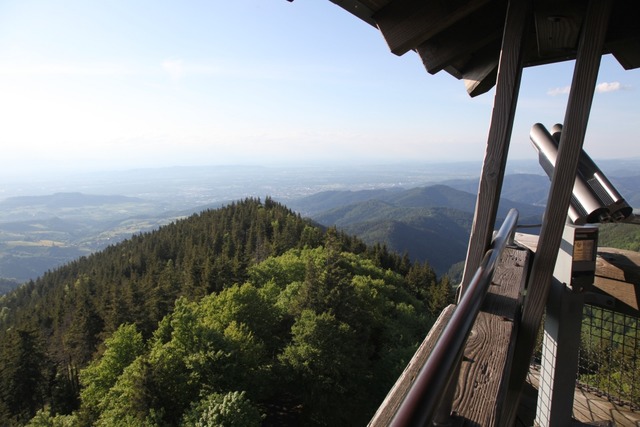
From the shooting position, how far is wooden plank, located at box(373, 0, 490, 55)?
7.20 feet

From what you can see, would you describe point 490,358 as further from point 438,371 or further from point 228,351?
point 228,351

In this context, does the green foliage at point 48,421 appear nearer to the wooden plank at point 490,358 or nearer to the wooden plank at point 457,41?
the wooden plank at point 490,358

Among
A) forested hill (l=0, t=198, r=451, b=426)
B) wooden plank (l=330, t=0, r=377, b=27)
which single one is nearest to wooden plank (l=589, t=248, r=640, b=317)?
→ wooden plank (l=330, t=0, r=377, b=27)

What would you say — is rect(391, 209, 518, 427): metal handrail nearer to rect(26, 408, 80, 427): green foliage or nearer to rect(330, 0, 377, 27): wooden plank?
rect(330, 0, 377, 27): wooden plank

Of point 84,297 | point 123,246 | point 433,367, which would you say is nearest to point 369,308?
point 433,367

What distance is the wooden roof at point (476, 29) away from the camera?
222 cm

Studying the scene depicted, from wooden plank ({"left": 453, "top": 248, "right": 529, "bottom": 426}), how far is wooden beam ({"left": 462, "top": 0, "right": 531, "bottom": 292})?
24 cm

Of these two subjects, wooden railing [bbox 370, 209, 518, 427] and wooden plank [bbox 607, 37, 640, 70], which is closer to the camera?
wooden railing [bbox 370, 209, 518, 427]

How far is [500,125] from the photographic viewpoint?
228 cm

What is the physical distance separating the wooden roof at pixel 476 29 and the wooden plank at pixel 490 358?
1.56 m

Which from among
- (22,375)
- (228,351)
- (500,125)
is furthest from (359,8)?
(22,375)

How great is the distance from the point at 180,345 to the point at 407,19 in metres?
23.3

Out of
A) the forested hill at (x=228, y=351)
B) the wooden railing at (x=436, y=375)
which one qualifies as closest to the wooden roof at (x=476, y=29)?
the wooden railing at (x=436, y=375)

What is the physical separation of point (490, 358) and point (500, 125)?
1.34 m
